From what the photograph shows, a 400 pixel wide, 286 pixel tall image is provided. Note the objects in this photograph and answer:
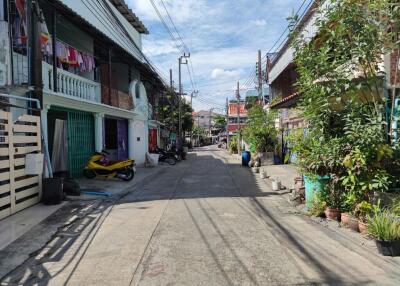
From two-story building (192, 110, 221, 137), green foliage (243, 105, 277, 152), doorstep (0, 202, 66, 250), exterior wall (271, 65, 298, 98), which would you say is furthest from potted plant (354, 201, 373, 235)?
two-story building (192, 110, 221, 137)

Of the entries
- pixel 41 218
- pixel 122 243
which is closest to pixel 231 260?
pixel 122 243

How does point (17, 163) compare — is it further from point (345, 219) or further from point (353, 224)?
point (353, 224)

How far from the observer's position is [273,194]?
12.3 metres

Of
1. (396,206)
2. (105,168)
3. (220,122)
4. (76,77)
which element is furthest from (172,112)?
(220,122)

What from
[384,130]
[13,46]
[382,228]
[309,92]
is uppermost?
[13,46]

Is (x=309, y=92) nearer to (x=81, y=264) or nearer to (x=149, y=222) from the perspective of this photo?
(x=149, y=222)

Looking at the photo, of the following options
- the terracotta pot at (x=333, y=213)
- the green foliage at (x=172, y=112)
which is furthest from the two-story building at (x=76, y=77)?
the green foliage at (x=172, y=112)

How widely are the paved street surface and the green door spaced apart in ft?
18.9

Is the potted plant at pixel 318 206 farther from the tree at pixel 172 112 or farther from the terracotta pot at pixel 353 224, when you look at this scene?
the tree at pixel 172 112

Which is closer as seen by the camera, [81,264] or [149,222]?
[81,264]

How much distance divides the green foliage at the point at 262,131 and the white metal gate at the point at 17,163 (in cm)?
1479

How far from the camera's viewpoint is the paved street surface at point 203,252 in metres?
5.04

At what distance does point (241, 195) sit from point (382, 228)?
20.3ft

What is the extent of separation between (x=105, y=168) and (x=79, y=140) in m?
1.52
